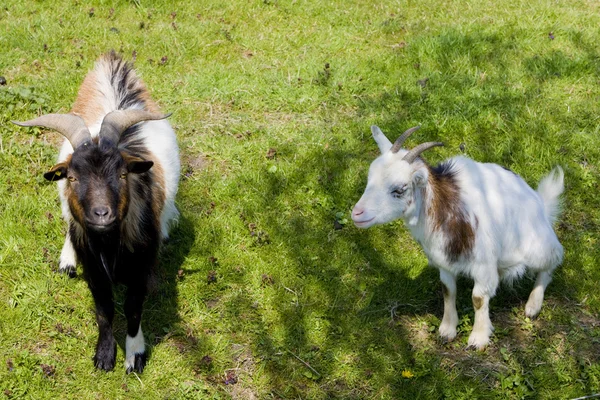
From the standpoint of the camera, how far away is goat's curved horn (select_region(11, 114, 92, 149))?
13.7ft

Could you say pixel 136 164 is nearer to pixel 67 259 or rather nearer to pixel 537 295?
pixel 67 259

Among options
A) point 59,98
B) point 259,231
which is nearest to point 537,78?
point 259,231

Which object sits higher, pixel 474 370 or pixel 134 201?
pixel 134 201

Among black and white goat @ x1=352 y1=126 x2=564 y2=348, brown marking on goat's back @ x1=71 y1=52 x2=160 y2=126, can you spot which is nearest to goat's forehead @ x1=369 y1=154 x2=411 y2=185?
black and white goat @ x1=352 y1=126 x2=564 y2=348

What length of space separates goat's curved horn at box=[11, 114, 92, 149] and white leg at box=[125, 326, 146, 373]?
1.31 metres

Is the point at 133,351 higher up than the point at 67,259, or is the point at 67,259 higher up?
the point at 67,259

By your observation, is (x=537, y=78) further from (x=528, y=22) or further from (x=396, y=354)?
(x=396, y=354)

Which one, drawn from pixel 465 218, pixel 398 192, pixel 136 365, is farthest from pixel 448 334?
pixel 136 365

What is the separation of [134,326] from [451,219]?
215 centimetres

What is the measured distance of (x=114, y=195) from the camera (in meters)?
4.01

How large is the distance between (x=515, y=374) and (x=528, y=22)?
4876mm

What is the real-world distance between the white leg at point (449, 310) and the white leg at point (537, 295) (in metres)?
0.57

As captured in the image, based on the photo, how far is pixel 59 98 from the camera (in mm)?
6797

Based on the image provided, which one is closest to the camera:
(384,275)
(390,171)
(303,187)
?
(390,171)
